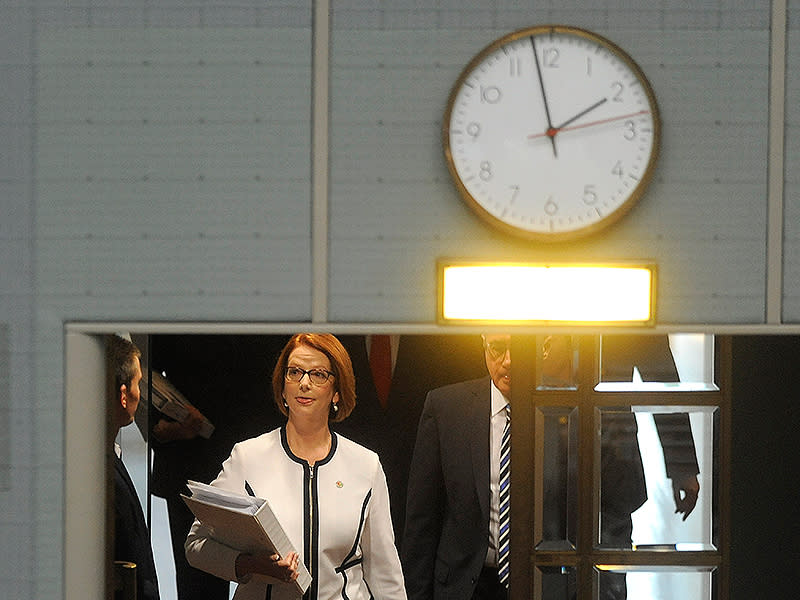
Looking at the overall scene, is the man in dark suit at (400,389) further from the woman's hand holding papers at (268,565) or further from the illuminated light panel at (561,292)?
the illuminated light panel at (561,292)

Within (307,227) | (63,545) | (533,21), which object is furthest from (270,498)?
(533,21)

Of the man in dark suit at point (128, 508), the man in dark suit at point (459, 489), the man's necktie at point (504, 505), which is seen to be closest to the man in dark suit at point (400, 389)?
the man in dark suit at point (459, 489)

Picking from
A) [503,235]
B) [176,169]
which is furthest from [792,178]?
[176,169]

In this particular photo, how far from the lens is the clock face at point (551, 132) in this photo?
2.00 metres

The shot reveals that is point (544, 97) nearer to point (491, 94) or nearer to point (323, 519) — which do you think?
Answer: point (491, 94)

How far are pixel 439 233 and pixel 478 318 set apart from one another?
0.56 feet

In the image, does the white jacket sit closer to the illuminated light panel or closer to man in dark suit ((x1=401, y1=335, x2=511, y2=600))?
man in dark suit ((x1=401, y1=335, x2=511, y2=600))

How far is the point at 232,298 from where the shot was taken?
2027 millimetres

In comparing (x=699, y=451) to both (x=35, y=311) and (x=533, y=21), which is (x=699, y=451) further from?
(x=35, y=311)

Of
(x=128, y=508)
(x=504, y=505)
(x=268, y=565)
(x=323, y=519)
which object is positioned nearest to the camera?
(x=268, y=565)

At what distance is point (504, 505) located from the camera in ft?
11.3

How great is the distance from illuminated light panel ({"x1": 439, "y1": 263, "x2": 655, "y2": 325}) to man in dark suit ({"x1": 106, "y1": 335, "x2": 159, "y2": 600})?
139 centimetres

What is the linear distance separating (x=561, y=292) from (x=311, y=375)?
121 cm

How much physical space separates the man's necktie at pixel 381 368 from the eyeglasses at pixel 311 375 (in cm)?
97
